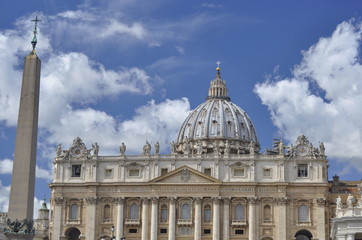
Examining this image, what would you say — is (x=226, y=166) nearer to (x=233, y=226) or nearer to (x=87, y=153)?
(x=233, y=226)

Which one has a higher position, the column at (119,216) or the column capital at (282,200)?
the column capital at (282,200)

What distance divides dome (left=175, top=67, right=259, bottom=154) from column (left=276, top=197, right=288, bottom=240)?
29.7m

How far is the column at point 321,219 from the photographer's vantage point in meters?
96.1

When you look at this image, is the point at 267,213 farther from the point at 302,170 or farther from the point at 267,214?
the point at 302,170

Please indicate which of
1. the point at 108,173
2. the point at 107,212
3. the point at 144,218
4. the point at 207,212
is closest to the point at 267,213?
the point at 207,212

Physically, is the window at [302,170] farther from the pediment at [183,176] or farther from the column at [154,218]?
the column at [154,218]

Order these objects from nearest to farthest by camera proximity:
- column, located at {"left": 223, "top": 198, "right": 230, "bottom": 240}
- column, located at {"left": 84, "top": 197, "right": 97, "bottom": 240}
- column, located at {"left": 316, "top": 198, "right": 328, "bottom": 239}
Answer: column, located at {"left": 316, "top": 198, "right": 328, "bottom": 239}
column, located at {"left": 223, "top": 198, "right": 230, "bottom": 240}
column, located at {"left": 84, "top": 197, "right": 97, "bottom": 240}

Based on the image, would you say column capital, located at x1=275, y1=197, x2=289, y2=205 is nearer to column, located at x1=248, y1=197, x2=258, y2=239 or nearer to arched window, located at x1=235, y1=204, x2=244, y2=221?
column, located at x1=248, y1=197, x2=258, y2=239

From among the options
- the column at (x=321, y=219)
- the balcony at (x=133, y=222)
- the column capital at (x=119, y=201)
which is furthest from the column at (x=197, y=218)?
the column at (x=321, y=219)

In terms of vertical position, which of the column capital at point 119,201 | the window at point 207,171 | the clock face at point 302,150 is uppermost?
the clock face at point 302,150

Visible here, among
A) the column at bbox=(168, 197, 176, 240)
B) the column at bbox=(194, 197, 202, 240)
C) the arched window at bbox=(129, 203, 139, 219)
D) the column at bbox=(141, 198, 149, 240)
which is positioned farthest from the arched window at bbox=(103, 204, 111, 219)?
the column at bbox=(194, 197, 202, 240)

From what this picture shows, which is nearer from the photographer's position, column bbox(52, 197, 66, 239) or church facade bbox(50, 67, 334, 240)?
church facade bbox(50, 67, 334, 240)

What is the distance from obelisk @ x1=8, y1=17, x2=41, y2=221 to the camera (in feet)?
143

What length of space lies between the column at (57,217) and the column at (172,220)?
47.9ft
